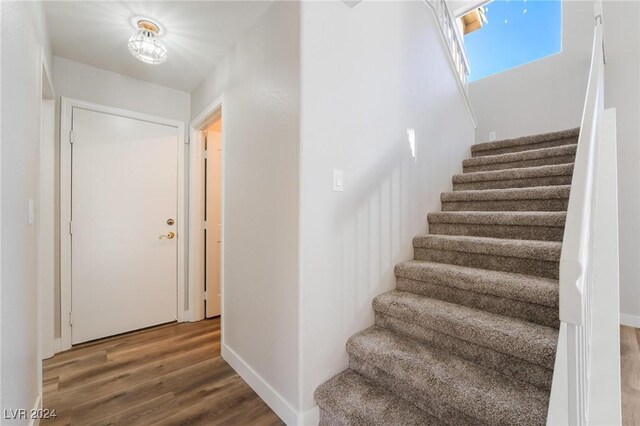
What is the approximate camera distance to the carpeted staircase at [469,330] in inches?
50.0

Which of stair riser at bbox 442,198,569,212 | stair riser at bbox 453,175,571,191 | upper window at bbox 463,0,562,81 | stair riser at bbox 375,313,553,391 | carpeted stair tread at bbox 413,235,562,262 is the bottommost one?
stair riser at bbox 375,313,553,391

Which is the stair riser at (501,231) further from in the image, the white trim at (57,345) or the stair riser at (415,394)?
the white trim at (57,345)

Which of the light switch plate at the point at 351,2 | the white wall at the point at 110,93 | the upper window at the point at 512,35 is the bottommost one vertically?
the white wall at the point at 110,93

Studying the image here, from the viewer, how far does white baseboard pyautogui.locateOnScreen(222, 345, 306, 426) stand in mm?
1592

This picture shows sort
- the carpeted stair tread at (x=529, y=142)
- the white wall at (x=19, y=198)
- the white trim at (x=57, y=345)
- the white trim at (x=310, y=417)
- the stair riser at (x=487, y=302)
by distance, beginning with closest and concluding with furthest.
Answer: the white wall at (x=19, y=198) < the stair riser at (x=487, y=302) < the white trim at (x=310, y=417) < the white trim at (x=57, y=345) < the carpeted stair tread at (x=529, y=142)

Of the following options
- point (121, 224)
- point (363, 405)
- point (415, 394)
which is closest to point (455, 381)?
point (415, 394)

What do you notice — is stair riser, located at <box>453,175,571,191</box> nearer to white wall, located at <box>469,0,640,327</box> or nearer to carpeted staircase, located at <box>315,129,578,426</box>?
carpeted staircase, located at <box>315,129,578,426</box>

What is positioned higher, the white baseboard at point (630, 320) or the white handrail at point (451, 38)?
the white handrail at point (451, 38)

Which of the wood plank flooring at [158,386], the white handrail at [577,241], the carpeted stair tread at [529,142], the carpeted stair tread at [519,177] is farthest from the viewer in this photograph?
the carpeted stair tread at [529,142]

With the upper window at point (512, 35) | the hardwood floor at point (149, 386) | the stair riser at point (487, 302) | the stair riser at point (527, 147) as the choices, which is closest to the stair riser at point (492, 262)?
the stair riser at point (487, 302)

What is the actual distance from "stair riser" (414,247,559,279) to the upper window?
11.1 feet

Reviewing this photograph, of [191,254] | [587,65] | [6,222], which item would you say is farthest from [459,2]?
[6,222]

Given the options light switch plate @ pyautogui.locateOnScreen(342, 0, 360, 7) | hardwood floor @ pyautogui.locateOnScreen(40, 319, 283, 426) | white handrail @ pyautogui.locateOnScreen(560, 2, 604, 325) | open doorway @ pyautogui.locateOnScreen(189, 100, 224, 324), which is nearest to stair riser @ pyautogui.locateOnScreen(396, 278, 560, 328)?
white handrail @ pyautogui.locateOnScreen(560, 2, 604, 325)

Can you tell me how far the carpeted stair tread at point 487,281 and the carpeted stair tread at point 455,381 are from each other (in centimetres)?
41
